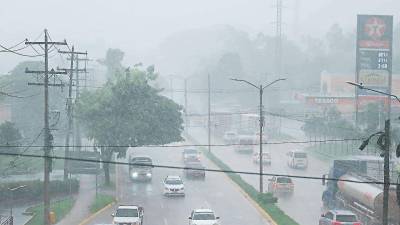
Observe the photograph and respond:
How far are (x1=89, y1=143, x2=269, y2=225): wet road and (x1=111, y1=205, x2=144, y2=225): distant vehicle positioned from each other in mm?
2564

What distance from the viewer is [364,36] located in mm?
83562

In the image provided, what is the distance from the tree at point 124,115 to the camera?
58.5 m

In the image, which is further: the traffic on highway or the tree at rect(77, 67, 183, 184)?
the tree at rect(77, 67, 183, 184)

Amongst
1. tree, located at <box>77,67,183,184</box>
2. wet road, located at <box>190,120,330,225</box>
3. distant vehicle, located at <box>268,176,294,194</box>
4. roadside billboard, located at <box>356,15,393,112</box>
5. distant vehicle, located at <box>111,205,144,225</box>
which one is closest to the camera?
distant vehicle, located at <box>111,205,144,225</box>

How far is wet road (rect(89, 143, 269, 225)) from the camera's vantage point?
142 ft

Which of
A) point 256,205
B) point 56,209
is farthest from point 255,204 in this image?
point 56,209

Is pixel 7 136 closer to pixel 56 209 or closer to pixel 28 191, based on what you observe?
pixel 28 191

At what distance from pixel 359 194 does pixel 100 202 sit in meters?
17.6

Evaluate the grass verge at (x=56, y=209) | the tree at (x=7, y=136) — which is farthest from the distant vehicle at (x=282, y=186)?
the tree at (x=7, y=136)

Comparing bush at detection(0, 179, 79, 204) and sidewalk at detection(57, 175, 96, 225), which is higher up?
bush at detection(0, 179, 79, 204)

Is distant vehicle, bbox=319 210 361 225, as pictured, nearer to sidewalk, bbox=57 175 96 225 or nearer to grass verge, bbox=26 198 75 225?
sidewalk, bbox=57 175 96 225

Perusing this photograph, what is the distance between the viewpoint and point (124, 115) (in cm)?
5922

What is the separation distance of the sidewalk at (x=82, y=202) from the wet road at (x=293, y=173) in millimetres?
12484

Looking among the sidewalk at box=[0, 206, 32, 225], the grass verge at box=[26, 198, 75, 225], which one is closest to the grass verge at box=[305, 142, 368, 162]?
the grass verge at box=[26, 198, 75, 225]
